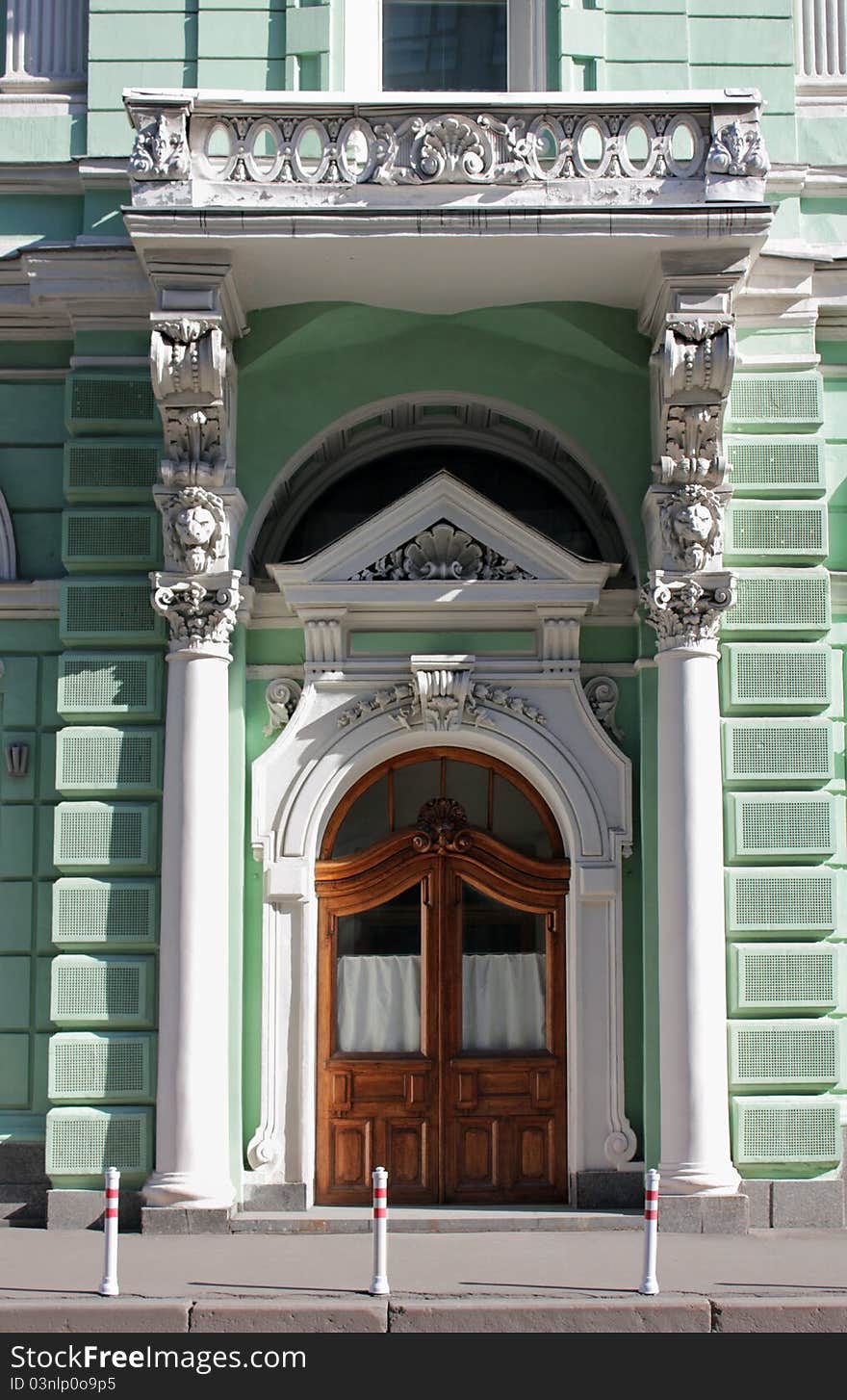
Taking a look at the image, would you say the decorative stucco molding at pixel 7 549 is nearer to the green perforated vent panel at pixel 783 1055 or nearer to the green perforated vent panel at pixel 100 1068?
the green perforated vent panel at pixel 100 1068

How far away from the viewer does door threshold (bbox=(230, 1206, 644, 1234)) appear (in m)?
11.6

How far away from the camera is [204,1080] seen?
Answer: 11617 millimetres


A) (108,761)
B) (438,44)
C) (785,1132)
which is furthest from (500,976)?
(438,44)

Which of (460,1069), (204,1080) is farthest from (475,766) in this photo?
(204,1080)

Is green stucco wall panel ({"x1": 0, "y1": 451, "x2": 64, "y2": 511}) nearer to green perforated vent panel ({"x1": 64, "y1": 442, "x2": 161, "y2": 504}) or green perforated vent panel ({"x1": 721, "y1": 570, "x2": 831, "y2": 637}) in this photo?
green perforated vent panel ({"x1": 64, "y1": 442, "x2": 161, "y2": 504})

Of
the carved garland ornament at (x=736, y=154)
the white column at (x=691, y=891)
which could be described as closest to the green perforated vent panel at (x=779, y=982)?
the white column at (x=691, y=891)

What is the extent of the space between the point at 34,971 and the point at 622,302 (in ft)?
19.3

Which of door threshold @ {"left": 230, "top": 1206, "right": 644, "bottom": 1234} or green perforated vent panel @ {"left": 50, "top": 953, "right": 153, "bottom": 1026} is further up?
green perforated vent panel @ {"left": 50, "top": 953, "right": 153, "bottom": 1026}

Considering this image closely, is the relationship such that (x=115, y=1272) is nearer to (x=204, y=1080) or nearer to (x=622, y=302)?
(x=204, y=1080)

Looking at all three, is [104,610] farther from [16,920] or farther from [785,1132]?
[785,1132]

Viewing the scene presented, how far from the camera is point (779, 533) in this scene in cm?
1239

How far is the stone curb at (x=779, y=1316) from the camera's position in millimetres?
8992

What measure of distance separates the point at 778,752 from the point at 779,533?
146cm

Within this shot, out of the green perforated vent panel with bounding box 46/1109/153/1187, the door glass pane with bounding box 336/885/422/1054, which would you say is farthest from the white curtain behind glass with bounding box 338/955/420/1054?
the green perforated vent panel with bounding box 46/1109/153/1187
